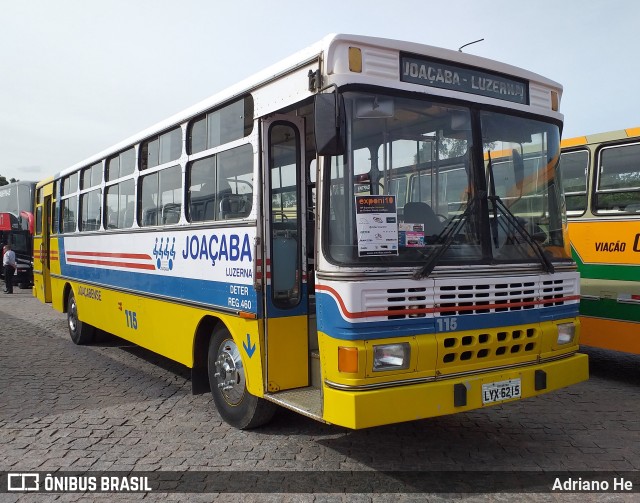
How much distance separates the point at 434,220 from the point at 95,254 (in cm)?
627

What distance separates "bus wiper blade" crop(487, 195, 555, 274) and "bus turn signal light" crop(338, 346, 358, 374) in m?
1.62

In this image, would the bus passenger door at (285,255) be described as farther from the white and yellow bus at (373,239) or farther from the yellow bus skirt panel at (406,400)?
the yellow bus skirt panel at (406,400)

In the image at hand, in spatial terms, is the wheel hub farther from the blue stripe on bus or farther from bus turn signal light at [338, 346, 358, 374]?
bus turn signal light at [338, 346, 358, 374]

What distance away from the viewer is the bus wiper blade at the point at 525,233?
4.70 meters

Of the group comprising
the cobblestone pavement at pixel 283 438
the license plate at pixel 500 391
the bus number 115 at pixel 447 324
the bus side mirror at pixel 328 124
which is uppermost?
the bus side mirror at pixel 328 124

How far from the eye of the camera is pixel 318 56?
4.35 m

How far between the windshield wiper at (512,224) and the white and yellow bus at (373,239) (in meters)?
0.02

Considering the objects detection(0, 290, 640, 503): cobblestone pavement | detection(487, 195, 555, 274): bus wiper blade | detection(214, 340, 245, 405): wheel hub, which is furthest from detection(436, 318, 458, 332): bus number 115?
detection(214, 340, 245, 405): wheel hub

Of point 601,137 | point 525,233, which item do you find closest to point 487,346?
point 525,233

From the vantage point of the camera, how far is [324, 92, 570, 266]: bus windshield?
13.8ft

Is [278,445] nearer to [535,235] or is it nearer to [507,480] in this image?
[507,480]

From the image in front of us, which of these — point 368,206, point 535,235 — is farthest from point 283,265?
point 535,235

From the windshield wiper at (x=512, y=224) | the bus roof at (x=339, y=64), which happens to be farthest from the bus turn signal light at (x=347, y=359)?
the bus roof at (x=339, y=64)

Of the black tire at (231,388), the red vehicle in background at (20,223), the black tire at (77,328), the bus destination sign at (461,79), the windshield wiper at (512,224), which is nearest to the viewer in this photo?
the bus destination sign at (461,79)
